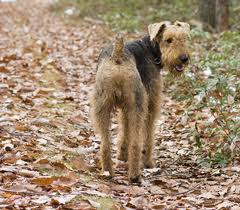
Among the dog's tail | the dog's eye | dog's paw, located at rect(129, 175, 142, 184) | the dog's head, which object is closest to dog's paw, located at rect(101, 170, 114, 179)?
dog's paw, located at rect(129, 175, 142, 184)

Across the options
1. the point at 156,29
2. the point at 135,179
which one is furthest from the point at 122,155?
the point at 156,29

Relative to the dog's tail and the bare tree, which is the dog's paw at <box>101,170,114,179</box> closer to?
the dog's tail

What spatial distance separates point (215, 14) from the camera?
15.5m

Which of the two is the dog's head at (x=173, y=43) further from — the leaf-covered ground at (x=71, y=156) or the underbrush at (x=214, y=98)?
the leaf-covered ground at (x=71, y=156)

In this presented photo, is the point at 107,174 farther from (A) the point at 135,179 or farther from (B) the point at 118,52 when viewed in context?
(B) the point at 118,52

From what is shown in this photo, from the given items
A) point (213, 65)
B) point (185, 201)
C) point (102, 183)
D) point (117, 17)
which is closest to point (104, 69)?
point (102, 183)

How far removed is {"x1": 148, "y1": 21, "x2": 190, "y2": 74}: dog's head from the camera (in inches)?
238

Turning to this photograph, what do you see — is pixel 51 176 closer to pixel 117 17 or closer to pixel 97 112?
pixel 97 112

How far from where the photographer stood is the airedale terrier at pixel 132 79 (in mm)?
5449

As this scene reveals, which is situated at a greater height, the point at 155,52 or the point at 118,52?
the point at 118,52

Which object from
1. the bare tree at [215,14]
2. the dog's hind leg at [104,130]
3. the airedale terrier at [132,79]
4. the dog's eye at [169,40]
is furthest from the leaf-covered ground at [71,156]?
the bare tree at [215,14]

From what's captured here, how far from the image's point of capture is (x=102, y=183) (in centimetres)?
534

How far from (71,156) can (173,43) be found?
1813mm

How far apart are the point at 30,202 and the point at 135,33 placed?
41.8ft
